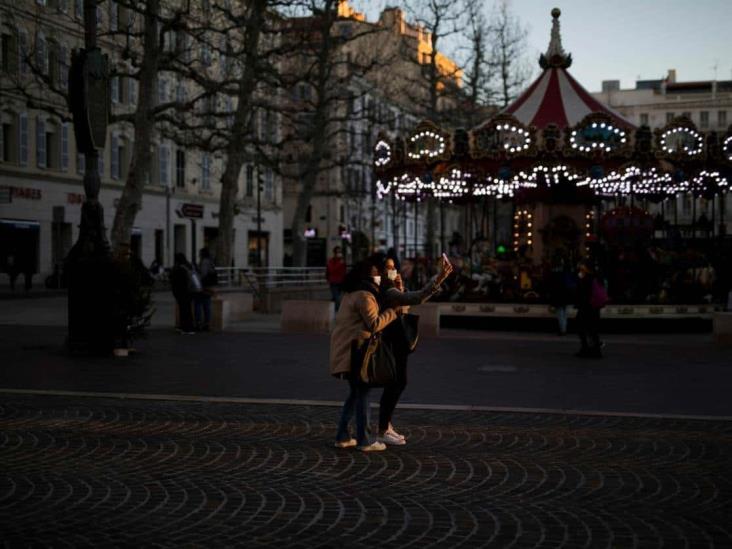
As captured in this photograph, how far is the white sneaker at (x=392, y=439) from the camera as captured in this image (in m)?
8.84

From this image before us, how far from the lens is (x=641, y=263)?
79.3 feet

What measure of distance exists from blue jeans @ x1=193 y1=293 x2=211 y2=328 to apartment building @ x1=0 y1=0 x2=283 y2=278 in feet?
38.1

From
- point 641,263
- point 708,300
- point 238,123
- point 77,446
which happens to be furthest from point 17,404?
point 238,123

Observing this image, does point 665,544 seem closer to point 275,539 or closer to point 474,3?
point 275,539

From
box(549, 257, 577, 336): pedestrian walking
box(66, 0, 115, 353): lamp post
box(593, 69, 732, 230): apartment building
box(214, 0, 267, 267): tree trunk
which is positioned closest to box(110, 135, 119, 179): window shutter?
box(214, 0, 267, 267): tree trunk

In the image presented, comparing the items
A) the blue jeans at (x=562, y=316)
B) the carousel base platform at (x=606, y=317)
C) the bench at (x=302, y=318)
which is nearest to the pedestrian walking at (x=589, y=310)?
the blue jeans at (x=562, y=316)

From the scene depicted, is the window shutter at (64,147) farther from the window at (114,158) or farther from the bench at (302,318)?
the bench at (302,318)

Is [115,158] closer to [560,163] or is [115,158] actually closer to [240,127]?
[240,127]

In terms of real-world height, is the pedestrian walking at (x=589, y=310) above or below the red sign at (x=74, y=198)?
below

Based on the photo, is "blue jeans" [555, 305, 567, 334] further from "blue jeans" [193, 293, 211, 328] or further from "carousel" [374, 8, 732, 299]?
"blue jeans" [193, 293, 211, 328]

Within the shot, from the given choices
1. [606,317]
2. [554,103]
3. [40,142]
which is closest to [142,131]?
[554,103]

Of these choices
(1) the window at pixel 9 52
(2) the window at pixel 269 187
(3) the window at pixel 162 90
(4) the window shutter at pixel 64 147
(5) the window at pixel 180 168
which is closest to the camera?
(1) the window at pixel 9 52

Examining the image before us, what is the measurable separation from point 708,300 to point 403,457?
18.6 m

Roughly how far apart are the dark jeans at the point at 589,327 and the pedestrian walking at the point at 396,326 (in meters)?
8.81
